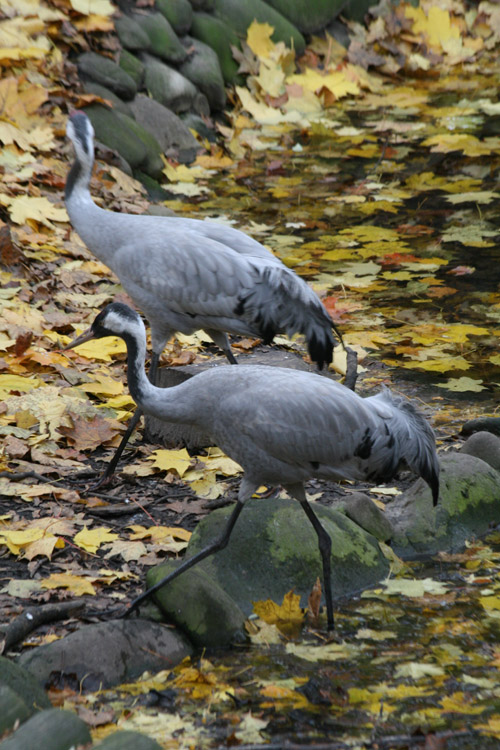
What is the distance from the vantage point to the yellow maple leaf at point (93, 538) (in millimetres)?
4051

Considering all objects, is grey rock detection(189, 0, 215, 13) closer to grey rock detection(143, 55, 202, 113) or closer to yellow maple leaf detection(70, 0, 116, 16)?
grey rock detection(143, 55, 202, 113)

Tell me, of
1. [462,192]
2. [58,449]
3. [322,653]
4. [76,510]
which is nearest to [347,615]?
[322,653]

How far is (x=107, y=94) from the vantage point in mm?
9227

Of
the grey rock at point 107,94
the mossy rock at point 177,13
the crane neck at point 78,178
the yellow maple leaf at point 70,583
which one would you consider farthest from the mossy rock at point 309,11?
the yellow maple leaf at point 70,583

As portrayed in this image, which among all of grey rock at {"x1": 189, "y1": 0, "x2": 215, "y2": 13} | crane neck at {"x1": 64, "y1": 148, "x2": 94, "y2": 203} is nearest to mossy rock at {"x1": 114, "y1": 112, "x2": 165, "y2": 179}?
grey rock at {"x1": 189, "y1": 0, "x2": 215, "y2": 13}

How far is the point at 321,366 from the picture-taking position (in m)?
5.01

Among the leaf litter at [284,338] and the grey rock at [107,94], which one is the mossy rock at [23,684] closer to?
the leaf litter at [284,338]

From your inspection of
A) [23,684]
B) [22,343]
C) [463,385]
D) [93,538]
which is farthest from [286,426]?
[463,385]

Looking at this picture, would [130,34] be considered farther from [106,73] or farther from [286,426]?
[286,426]

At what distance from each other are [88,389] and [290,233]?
3.41 meters

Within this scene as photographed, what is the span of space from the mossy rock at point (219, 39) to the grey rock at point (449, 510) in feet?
24.6

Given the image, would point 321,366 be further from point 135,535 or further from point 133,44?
point 133,44

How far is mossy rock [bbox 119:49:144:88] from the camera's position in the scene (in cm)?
974

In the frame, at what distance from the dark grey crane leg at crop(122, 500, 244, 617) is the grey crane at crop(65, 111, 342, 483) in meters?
1.13
